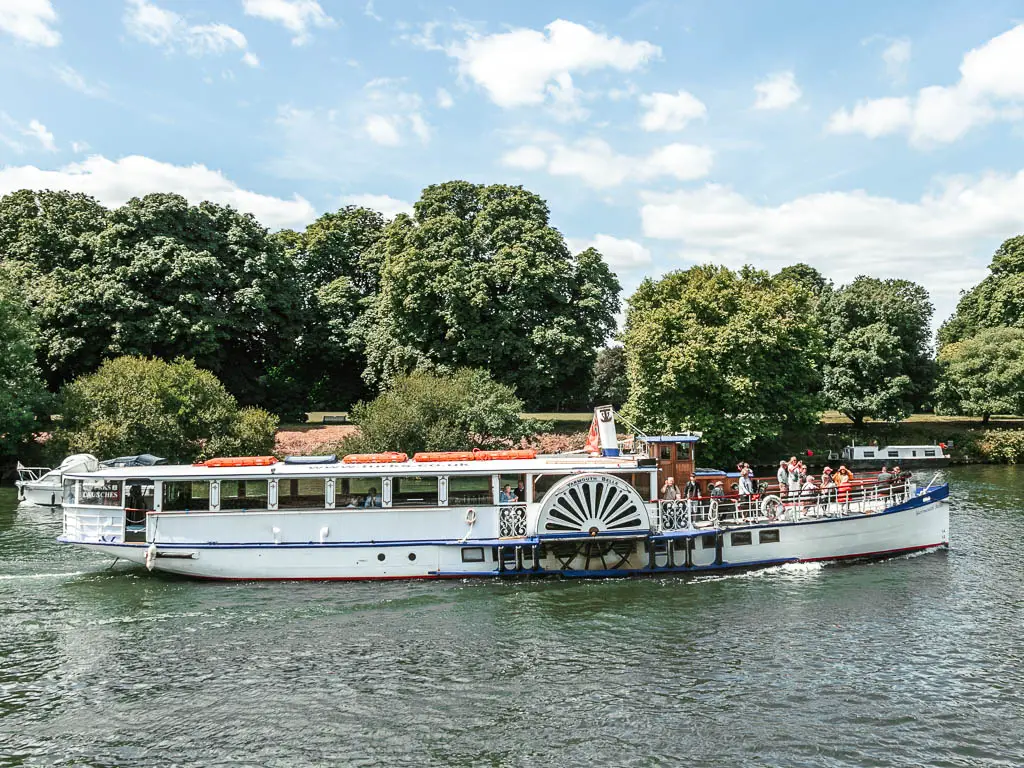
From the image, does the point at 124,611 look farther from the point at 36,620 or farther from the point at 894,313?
the point at 894,313

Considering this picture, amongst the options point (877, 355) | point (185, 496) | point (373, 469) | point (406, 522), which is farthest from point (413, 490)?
point (877, 355)

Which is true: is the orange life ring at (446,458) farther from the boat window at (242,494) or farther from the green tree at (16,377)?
the green tree at (16,377)

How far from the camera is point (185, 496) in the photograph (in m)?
29.1

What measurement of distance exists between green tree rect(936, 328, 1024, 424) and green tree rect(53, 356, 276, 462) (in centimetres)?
5506

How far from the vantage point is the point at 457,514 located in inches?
1117

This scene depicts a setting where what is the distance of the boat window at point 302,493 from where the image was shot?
94.9ft

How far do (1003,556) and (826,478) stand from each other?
746cm

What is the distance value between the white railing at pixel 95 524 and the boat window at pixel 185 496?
5.28ft

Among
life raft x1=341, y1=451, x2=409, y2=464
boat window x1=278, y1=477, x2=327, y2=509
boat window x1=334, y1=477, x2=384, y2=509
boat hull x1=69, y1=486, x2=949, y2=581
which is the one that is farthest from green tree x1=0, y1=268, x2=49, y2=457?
boat window x1=334, y1=477, x2=384, y2=509

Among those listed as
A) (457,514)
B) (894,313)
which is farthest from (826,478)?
(894,313)

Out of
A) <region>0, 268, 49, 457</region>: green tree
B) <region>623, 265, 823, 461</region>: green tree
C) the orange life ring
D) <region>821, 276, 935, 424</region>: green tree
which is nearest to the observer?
the orange life ring

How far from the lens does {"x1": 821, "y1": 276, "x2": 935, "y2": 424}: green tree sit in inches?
2518

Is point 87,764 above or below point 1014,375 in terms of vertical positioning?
below

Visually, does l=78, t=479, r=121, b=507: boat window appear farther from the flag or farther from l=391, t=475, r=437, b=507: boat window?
the flag
